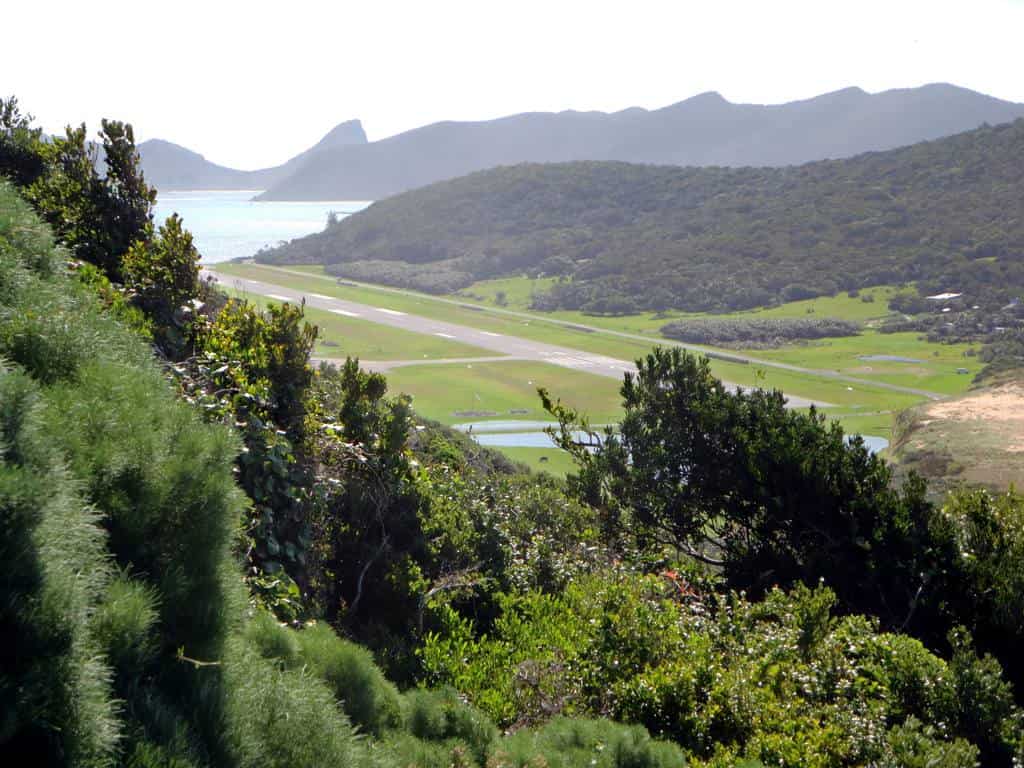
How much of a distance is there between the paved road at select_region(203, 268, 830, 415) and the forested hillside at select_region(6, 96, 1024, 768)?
33.6m

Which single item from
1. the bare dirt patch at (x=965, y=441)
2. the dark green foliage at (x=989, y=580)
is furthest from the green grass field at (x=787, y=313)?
the dark green foliage at (x=989, y=580)

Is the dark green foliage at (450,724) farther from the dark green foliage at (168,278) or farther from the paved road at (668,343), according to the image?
the paved road at (668,343)

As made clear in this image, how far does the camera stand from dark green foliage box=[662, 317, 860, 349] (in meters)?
60.9

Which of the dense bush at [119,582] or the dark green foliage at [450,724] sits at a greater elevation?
the dense bush at [119,582]

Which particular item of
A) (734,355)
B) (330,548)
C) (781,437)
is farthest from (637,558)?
(734,355)

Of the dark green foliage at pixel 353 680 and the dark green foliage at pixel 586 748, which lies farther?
the dark green foliage at pixel 586 748

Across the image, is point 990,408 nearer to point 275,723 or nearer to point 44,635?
point 275,723

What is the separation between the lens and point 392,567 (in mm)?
6609

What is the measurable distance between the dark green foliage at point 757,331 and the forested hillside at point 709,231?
10.9 metres

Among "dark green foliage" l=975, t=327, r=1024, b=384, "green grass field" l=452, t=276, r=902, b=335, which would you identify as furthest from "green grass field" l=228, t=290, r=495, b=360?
"dark green foliage" l=975, t=327, r=1024, b=384

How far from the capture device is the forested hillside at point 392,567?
2514mm

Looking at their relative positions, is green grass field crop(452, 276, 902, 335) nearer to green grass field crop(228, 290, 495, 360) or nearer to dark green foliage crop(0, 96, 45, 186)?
green grass field crop(228, 290, 495, 360)

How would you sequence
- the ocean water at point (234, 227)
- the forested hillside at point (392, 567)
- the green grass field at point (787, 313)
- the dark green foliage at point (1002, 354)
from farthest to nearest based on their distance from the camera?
the ocean water at point (234, 227) → the green grass field at point (787, 313) → the dark green foliage at point (1002, 354) → the forested hillside at point (392, 567)

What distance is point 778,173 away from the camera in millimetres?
115938
